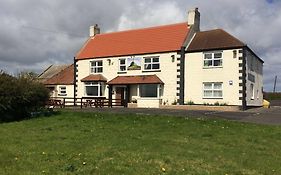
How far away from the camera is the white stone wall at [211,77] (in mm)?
33406

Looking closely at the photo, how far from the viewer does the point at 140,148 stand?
11.1m

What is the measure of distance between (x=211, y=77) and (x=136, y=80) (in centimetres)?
755

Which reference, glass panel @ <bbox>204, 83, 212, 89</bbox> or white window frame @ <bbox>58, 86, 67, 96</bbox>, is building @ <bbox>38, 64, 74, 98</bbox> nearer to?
white window frame @ <bbox>58, 86, 67, 96</bbox>

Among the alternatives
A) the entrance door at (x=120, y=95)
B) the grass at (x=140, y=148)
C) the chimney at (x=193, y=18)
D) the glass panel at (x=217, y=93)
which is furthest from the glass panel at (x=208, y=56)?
the grass at (x=140, y=148)

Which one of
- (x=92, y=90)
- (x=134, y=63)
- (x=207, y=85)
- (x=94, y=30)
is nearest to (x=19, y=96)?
(x=207, y=85)

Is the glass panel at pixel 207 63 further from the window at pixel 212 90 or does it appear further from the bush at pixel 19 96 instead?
the bush at pixel 19 96

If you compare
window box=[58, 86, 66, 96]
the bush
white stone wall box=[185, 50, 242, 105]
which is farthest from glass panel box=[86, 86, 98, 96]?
the bush

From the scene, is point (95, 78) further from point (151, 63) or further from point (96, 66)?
point (151, 63)

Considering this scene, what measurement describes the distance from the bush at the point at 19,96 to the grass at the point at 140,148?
9.58 feet

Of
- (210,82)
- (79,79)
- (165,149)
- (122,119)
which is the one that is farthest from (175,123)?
(79,79)

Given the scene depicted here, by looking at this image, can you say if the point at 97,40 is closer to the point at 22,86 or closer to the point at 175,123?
the point at 22,86

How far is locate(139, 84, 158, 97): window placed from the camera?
123 feet

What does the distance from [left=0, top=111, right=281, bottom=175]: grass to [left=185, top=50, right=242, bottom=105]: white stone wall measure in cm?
1612

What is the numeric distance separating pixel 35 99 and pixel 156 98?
16.7m
